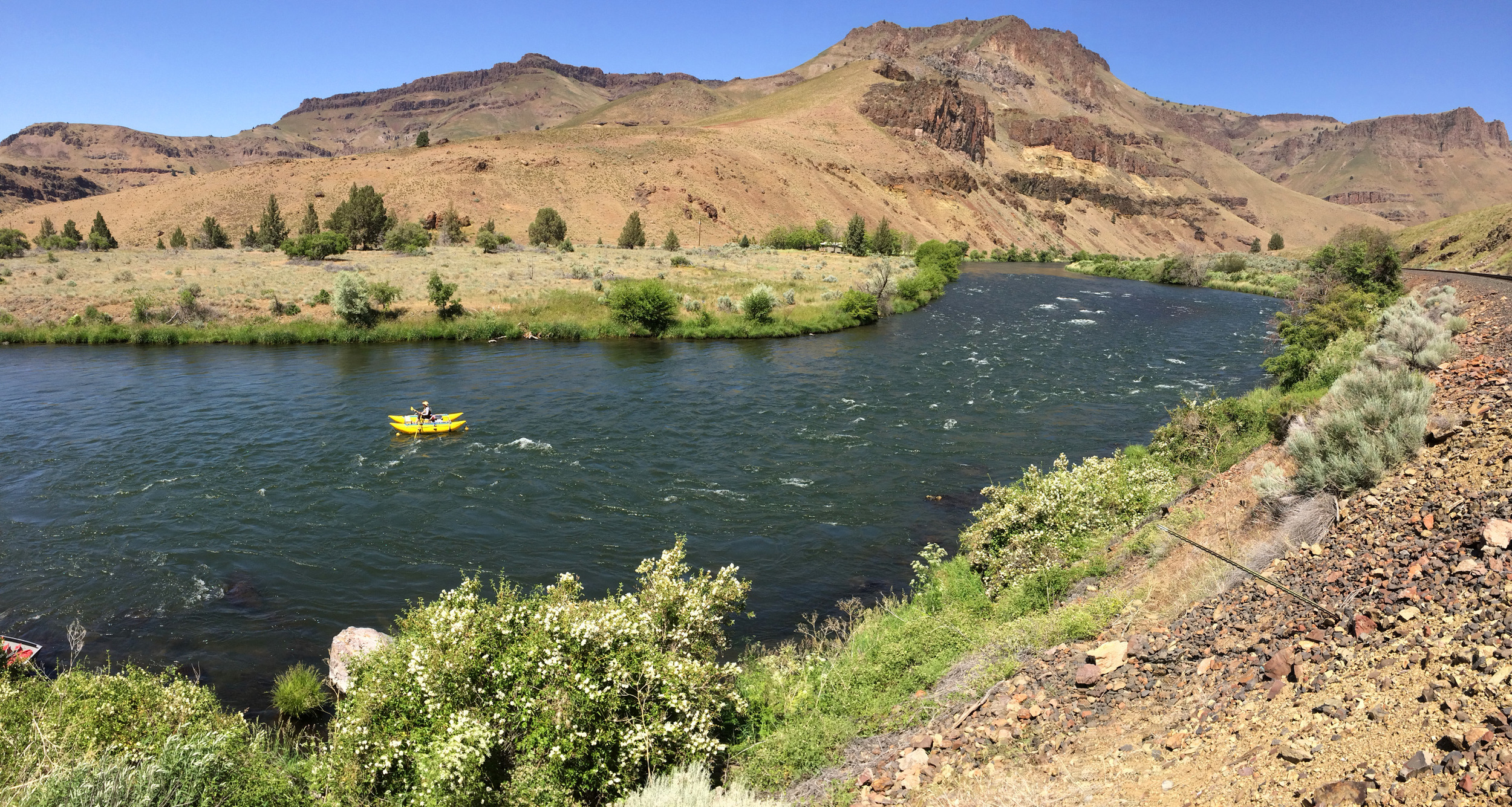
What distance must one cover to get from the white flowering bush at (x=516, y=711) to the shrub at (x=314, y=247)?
173 ft

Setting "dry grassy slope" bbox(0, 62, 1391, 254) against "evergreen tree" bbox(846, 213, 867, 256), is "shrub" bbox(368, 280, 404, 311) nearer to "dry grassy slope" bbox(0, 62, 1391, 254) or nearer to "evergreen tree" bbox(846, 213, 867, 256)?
"dry grassy slope" bbox(0, 62, 1391, 254)

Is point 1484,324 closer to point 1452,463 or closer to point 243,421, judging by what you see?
point 1452,463

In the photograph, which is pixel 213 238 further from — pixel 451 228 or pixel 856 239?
pixel 856 239

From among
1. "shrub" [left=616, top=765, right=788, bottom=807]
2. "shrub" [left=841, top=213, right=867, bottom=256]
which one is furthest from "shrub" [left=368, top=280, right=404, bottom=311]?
"shrub" [left=841, top=213, right=867, bottom=256]

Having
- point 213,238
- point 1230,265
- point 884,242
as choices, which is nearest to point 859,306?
point 884,242

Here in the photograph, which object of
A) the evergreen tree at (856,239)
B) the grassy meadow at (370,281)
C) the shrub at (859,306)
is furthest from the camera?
the evergreen tree at (856,239)

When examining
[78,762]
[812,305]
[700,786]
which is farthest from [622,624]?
[812,305]

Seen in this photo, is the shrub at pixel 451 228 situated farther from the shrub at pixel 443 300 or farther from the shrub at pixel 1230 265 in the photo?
the shrub at pixel 1230 265

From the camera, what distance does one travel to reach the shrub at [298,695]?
30.8 ft

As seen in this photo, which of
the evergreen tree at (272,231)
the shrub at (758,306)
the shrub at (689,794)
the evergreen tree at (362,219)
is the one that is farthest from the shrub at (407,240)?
the shrub at (689,794)

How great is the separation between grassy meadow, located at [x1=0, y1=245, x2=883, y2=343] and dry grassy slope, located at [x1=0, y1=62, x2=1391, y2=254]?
25.3 meters

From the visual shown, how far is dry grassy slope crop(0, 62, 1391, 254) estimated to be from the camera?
254 feet

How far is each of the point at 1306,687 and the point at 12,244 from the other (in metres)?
79.4

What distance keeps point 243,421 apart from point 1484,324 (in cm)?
3281
